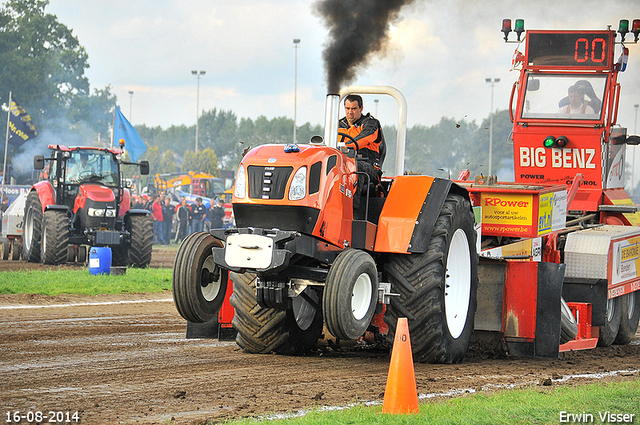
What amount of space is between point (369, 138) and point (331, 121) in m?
0.62

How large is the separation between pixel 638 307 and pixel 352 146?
5282mm

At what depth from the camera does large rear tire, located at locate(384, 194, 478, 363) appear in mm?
6770

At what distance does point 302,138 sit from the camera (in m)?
59.5

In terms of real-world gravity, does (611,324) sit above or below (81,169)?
below

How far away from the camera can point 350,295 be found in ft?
19.5

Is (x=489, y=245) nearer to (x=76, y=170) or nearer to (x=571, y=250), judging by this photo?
(x=571, y=250)

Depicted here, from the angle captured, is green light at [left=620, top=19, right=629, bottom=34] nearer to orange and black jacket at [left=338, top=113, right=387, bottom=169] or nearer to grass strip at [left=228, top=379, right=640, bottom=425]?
orange and black jacket at [left=338, top=113, right=387, bottom=169]

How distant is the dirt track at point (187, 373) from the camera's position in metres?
5.08

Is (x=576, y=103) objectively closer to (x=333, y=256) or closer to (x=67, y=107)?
(x=333, y=256)

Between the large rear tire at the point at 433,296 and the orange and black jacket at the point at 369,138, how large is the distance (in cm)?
78

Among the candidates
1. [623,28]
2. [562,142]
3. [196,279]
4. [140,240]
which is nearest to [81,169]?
[140,240]

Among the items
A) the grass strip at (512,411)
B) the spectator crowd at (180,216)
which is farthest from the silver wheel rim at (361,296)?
the spectator crowd at (180,216)

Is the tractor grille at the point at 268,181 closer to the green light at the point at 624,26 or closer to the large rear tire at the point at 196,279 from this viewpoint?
the large rear tire at the point at 196,279

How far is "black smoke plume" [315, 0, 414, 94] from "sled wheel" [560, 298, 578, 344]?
321 cm
